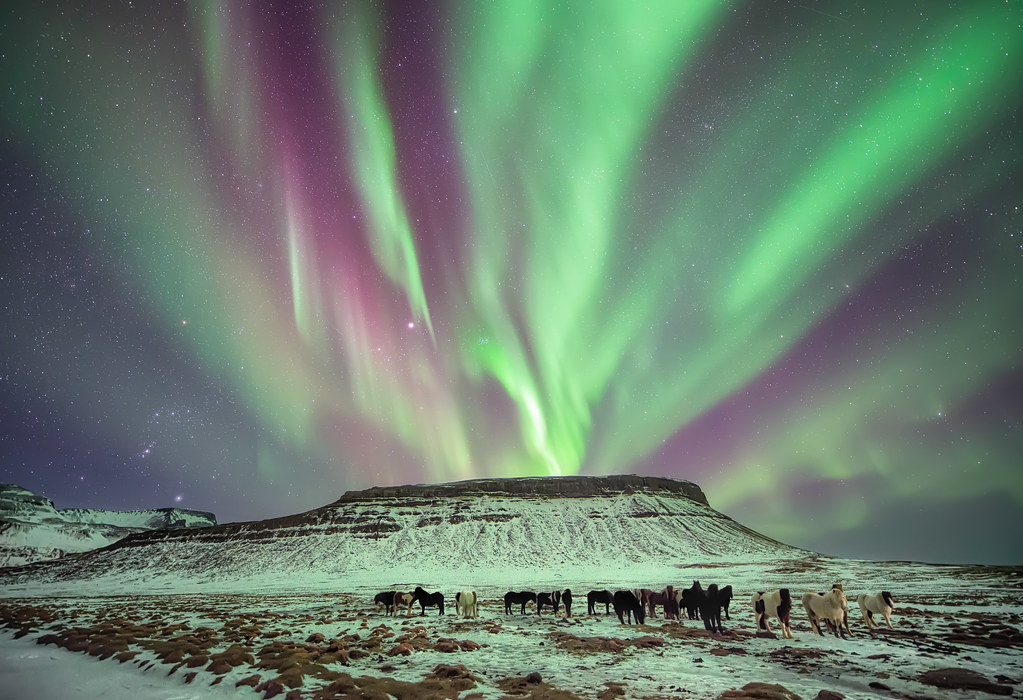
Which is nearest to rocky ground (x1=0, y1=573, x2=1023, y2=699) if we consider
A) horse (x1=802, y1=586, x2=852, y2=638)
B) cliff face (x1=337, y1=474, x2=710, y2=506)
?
horse (x1=802, y1=586, x2=852, y2=638)

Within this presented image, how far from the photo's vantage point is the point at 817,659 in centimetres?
1481

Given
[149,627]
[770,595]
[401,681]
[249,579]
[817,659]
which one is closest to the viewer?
[401,681]

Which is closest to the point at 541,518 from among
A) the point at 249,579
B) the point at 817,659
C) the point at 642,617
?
the point at 249,579

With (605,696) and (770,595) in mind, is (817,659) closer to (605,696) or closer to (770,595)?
(770,595)

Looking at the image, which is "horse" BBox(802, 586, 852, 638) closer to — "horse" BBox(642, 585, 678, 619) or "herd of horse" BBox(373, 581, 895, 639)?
"herd of horse" BBox(373, 581, 895, 639)

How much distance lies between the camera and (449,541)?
100 meters

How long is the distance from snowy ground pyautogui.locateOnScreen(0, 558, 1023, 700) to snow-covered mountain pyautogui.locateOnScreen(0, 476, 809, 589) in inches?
1967

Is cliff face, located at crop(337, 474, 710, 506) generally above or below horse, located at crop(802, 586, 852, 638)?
above

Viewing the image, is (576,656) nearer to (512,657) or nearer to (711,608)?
(512,657)

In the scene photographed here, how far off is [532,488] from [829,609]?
385 ft

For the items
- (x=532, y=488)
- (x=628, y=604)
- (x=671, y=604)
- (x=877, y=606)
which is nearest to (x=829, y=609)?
(x=877, y=606)

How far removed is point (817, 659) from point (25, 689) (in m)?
26.7

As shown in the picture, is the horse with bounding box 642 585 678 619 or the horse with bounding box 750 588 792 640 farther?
the horse with bounding box 642 585 678 619

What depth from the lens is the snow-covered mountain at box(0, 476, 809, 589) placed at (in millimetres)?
85125
